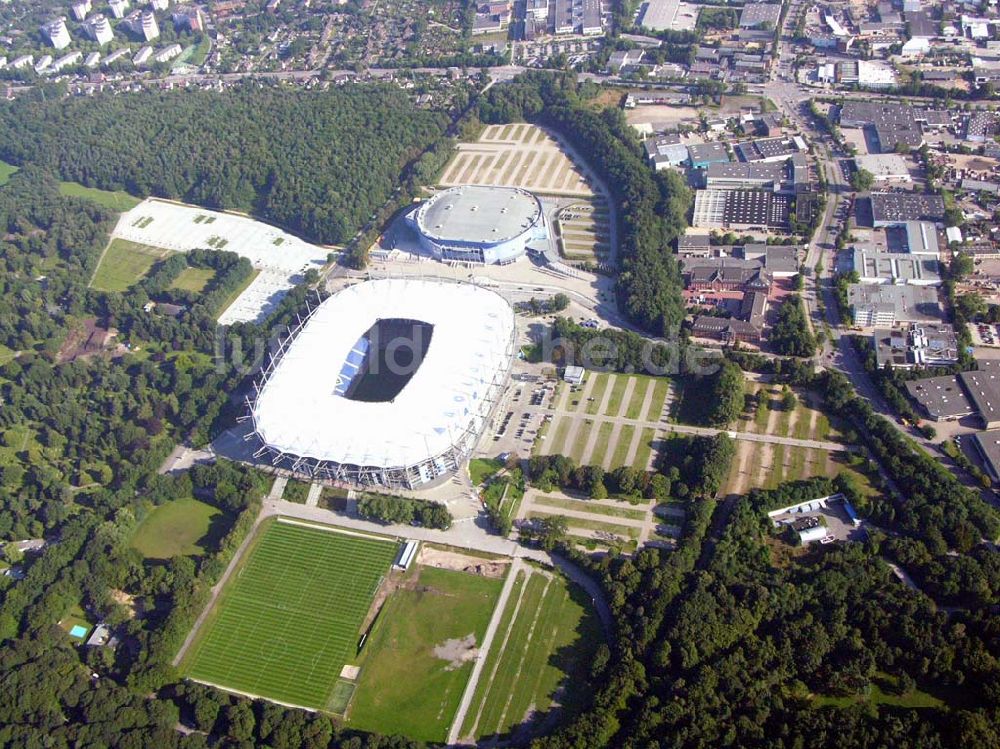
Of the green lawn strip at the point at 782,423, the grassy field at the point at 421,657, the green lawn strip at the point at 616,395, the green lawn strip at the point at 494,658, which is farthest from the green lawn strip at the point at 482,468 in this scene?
the green lawn strip at the point at 782,423

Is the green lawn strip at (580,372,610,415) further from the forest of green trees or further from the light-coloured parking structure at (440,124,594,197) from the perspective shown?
the forest of green trees

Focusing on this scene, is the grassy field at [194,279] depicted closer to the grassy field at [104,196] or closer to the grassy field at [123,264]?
the grassy field at [123,264]

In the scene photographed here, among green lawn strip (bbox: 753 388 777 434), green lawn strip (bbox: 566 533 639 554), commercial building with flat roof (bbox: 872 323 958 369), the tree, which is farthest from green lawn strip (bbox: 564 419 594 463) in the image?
commercial building with flat roof (bbox: 872 323 958 369)

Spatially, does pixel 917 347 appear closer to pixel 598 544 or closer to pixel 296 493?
pixel 598 544

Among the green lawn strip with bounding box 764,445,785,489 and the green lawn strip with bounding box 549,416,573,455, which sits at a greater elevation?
the green lawn strip with bounding box 764,445,785,489

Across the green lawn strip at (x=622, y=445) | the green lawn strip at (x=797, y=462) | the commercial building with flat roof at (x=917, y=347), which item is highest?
the commercial building with flat roof at (x=917, y=347)

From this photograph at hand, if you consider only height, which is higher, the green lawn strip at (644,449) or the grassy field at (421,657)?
the green lawn strip at (644,449)
